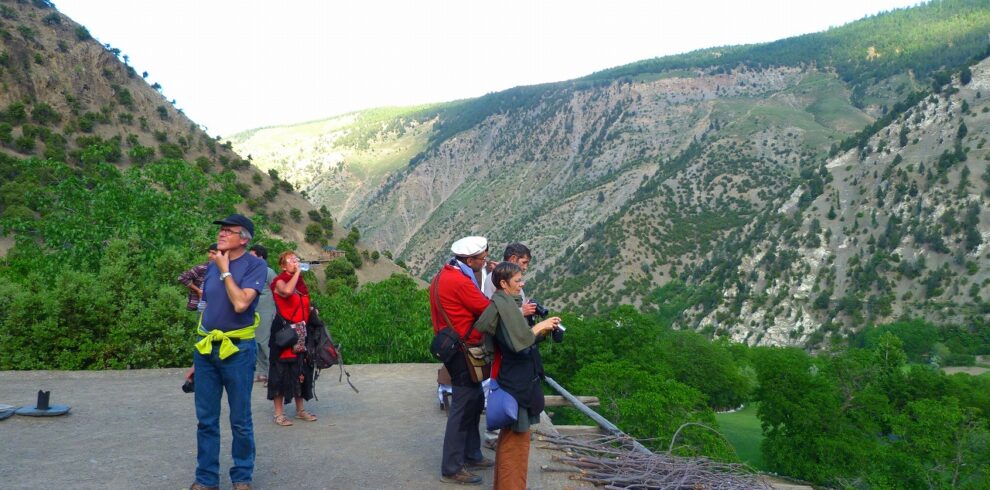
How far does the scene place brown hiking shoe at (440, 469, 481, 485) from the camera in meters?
5.47

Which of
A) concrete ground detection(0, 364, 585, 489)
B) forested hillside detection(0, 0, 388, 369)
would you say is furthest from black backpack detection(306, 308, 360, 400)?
forested hillside detection(0, 0, 388, 369)

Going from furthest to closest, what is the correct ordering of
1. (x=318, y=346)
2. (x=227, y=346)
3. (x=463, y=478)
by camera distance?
(x=318, y=346) < (x=463, y=478) < (x=227, y=346)

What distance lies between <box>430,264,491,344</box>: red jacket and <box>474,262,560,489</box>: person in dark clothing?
35 centimetres

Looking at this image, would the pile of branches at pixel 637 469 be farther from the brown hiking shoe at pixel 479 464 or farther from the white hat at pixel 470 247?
the white hat at pixel 470 247

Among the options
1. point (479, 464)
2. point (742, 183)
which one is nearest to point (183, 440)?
point (479, 464)

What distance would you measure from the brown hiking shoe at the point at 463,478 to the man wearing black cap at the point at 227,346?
5.39 ft

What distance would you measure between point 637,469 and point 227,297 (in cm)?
385

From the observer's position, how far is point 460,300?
5191 mm

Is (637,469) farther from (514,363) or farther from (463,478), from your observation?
(514,363)

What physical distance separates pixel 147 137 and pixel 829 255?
2569 inches

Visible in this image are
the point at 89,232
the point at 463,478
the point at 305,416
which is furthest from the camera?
the point at 89,232

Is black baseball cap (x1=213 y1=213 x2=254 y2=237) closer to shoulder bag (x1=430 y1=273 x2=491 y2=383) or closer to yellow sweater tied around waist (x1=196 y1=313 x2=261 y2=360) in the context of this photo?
yellow sweater tied around waist (x1=196 y1=313 x2=261 y2=360)

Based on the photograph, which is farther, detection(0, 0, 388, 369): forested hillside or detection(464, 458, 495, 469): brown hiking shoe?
detection(0, 0, 388, 369): forested hillside

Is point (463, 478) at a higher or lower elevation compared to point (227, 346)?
lower
